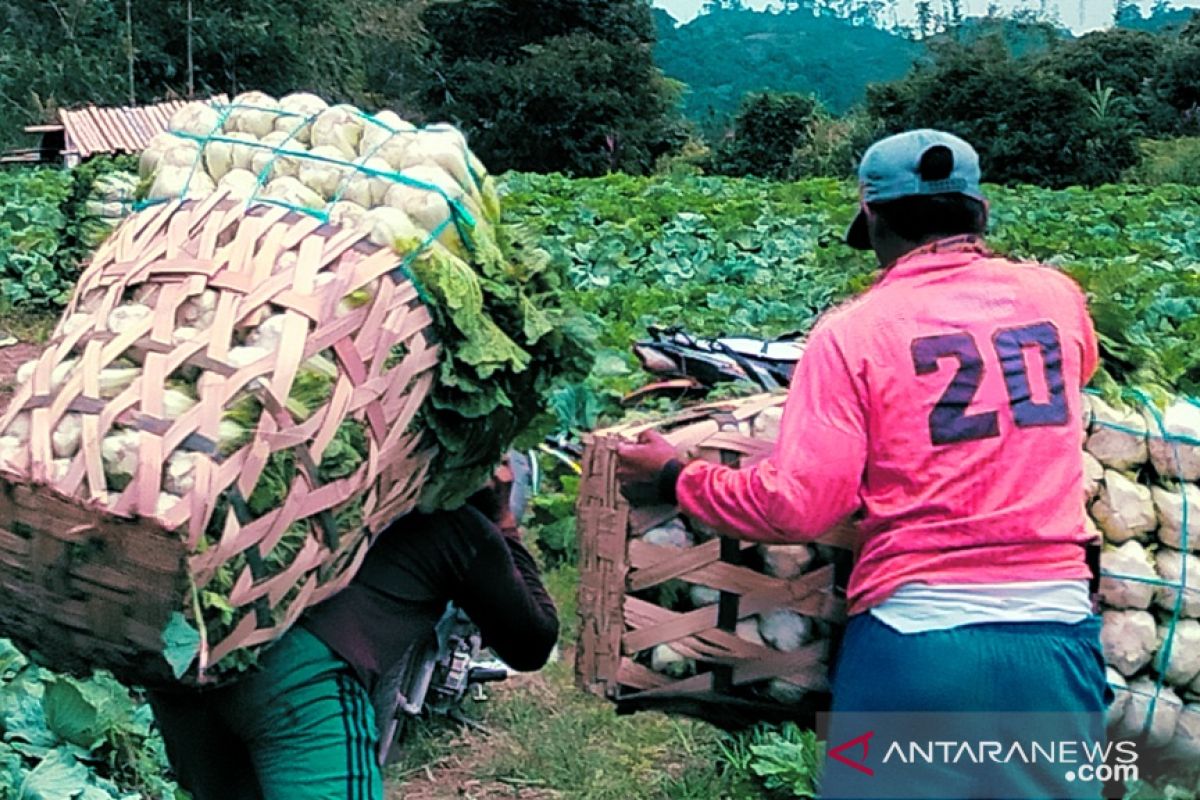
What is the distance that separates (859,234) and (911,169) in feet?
0.88

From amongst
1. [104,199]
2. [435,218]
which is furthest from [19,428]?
[104,199]

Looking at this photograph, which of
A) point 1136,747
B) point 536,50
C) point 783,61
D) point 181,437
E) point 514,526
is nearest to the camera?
point 181,437

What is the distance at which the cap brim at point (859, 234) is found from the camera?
9.09 feet

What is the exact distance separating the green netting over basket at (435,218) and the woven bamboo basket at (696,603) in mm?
234

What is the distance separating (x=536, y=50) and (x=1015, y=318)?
144 ft

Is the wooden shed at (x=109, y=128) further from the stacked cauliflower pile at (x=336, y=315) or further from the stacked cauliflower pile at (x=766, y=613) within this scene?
the stacked cauliflower pile at (x=766, y=613)

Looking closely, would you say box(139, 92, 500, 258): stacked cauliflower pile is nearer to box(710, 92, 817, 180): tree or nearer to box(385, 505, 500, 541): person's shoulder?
box(385, 505, 500, 541): person's shoulder

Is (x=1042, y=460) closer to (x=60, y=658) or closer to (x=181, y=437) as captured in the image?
(x=181, y=437)

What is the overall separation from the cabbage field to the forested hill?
85.7 m

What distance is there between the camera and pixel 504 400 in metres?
2.80

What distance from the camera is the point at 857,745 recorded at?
101 inches

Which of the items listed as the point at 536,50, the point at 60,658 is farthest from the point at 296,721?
the point at 536,50

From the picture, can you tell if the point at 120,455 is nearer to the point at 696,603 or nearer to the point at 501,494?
the point at 501,494

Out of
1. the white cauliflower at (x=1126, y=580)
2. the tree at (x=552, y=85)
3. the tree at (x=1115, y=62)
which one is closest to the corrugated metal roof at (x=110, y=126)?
the tree at (x=552, y=85)
